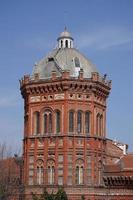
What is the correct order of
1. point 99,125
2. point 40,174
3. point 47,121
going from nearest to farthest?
point 40,174 → point 47,121 → point 99,125

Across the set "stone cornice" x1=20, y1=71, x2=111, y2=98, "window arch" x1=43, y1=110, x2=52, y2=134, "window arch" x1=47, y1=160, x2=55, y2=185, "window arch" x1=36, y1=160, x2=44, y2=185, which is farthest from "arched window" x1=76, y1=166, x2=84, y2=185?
"stone cornice" x1=20, y1=71, x2=111, y2=98

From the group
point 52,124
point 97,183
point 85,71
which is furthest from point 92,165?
point 85,71

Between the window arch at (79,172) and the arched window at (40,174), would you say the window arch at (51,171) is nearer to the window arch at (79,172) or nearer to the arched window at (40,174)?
the arched window at (40,174)

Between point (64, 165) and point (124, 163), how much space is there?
6420mm

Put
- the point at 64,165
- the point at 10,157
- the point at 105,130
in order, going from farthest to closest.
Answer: the point at 10,157, the point at 105,130, the point at 64,165

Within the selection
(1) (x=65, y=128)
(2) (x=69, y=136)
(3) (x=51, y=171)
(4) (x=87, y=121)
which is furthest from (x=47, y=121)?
Answer: (3) (x=51, y=171)

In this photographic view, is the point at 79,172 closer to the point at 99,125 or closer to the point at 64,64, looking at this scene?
the point at 99,125

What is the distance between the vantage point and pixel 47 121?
50.9 metres

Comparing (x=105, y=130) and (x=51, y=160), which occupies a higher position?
(x=105, y=130)

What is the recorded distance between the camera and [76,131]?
164 feet

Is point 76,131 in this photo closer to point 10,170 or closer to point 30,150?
point 30,150

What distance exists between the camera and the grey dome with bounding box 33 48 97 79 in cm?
5157

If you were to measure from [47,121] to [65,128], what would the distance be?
7.53 feet

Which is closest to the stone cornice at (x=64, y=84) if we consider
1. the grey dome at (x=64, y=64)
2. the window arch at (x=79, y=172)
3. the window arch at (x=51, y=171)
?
the grey dome at (x=64, y=64)
